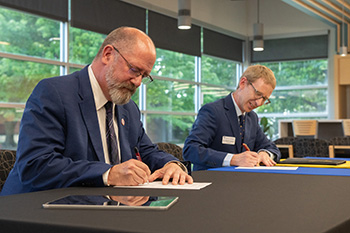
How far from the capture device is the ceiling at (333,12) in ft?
31.2

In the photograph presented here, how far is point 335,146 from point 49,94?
4.28 metres

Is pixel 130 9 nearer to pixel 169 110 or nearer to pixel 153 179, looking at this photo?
pixel 169 110

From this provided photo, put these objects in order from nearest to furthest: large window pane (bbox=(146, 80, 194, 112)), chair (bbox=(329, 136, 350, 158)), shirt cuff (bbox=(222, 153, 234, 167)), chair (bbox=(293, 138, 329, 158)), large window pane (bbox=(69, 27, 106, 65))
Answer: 1. shirt cuff (bbox=(222, 153, 234, 167))
2. chair (bbox=(329, 136, 350, 158))
3. chair (bbox=(293, 138, 329, 158))
4. large window pane (bbox=(69, 27, 106, 65))
5. large window pane (bbox=(146, 80, 194, 112))

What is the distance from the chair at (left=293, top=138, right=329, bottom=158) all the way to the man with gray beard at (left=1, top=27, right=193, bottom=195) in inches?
163

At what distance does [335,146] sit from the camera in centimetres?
538

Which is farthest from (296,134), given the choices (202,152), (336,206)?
(336,206)

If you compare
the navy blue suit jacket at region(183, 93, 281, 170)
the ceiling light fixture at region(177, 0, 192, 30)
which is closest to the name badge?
the navy blue suit jacket at region(183, 93, 281, 170)

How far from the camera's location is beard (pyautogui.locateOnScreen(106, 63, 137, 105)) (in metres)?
1.98

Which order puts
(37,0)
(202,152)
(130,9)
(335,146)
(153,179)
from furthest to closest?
1. (130,9)
2. (37,0)
3. (335,146)
4. (202,152)
5. (153,179)

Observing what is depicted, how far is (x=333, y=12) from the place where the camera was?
34.2ft

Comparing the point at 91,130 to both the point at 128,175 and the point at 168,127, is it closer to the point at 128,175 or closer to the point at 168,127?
the point at 128,175

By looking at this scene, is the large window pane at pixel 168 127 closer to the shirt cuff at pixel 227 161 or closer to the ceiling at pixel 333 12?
the ceiling at pixel 333 12

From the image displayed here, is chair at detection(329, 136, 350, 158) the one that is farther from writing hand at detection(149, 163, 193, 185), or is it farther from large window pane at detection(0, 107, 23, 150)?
large window pane at detection(0, 107, 23, 150)

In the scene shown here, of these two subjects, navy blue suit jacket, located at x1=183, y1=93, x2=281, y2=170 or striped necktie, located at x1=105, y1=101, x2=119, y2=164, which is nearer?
striped necktie, located at x1=105, y1=101, x2=119, y2=164
